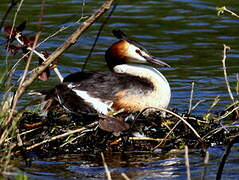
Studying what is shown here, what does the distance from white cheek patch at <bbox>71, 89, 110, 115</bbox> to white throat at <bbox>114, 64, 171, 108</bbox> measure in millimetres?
538

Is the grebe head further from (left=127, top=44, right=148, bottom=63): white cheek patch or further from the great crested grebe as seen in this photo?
the great crested grebe

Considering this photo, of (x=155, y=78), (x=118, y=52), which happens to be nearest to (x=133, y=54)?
(x=118, y=52)

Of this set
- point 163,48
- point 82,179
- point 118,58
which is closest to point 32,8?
point 163,48

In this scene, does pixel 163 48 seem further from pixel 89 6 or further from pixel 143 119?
pixel 143 119

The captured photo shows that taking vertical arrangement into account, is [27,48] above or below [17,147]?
above

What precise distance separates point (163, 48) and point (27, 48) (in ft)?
16.7

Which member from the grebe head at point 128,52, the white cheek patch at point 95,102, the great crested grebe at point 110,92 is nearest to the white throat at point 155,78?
the great crested grebe at point 110,92

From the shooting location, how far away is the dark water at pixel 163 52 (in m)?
7.01

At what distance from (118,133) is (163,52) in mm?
5045

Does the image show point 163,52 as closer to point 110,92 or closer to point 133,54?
point 133,54

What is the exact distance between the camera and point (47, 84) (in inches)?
417

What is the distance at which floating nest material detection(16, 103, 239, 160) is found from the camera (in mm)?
7219

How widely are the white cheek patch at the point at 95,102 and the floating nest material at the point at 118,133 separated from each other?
111 millimetres

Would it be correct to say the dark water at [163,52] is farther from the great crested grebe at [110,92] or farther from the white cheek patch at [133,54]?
the white cheek patch at [133,54]
